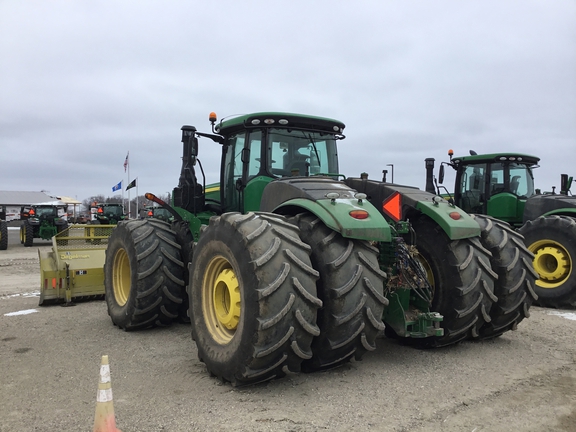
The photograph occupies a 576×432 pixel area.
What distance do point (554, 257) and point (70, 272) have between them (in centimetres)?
785

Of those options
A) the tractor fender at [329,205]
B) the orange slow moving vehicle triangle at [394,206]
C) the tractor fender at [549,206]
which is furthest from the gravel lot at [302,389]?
the tractor fender at [549,206]

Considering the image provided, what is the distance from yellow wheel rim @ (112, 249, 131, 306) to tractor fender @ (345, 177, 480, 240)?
3.31 metres

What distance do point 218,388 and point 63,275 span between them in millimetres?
4691

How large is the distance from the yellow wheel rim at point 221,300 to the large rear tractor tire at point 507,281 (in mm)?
2651

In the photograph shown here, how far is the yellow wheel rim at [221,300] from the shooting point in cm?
403

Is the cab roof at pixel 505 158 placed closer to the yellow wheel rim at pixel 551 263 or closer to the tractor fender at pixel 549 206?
the tractor fender at pixel 549 206

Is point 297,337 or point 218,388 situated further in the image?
point 218,388

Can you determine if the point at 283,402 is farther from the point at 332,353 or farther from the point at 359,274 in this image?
the point at 359,274

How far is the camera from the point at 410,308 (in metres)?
4.50

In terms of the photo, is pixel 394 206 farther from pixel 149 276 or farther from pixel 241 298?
pixel 149 276

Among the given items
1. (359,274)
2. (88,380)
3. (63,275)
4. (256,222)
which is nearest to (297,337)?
(359,274)

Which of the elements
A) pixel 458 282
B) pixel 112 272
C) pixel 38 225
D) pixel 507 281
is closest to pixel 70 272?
pixel 112 272

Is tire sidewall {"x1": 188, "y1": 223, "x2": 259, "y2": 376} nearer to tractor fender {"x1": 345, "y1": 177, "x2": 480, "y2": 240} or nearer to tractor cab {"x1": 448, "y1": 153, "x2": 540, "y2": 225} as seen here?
tractor fender {"x1": 345, "y1": 177, "x2": 480, "y2": 240}

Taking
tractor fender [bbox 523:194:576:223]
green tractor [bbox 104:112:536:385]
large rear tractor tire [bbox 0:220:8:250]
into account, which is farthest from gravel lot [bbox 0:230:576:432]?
large rear tractor tire [bbox 0:220:8:250]
